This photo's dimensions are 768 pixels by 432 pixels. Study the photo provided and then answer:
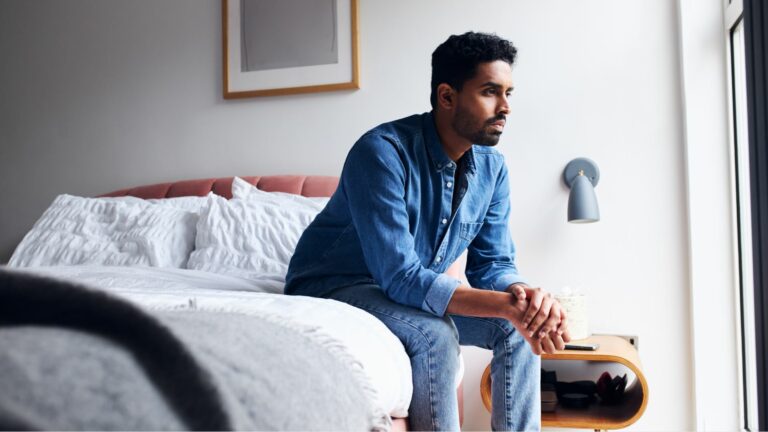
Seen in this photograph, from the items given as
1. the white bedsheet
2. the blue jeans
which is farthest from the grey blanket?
the blue jeans

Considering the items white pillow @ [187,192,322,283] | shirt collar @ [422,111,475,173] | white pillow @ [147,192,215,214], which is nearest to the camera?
shirt collar @ [422,111,475,173]

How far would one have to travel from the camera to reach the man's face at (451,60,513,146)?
1723 millimetres

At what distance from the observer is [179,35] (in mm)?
3232

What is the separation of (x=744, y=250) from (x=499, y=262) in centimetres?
109

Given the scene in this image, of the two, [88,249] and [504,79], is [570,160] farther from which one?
[88,249]

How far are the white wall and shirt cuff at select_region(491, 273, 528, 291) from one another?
3.08ft

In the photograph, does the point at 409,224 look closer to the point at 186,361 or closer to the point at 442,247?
the point at 442,247

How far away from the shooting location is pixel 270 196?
2645 millimetres

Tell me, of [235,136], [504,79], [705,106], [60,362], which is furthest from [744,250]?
[60,362]

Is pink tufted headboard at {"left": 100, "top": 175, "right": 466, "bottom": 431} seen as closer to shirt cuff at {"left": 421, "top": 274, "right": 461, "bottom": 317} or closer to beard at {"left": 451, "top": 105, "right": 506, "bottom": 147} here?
beard at {"left": 451, "top": 105, "right": 506, "bottom": 147}

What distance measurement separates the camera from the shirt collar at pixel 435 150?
1.69 m

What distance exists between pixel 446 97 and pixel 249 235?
1013mm

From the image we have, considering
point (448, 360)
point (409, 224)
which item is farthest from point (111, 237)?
point (448, 360)

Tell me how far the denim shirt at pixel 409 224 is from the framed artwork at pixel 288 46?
1.25 meters
